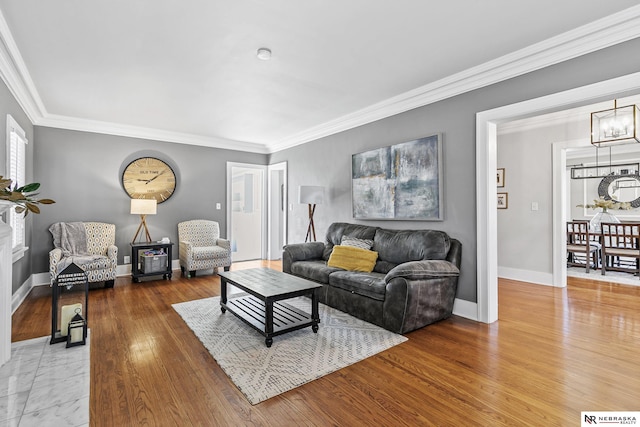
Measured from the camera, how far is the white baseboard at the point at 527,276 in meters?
4.69

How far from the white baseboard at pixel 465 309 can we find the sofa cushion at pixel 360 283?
35.8 inches

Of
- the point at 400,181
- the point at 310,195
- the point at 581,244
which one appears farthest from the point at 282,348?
the point at 581,244

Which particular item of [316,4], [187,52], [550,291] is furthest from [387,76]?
[550,291]

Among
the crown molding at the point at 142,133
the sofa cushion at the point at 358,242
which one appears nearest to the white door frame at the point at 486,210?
the sofa cushion at the point at 358,242

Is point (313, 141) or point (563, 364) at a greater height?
point (313, 141)

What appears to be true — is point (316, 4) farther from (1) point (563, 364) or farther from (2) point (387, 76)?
(1) point (563, 364)

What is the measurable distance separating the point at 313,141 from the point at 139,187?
309cm

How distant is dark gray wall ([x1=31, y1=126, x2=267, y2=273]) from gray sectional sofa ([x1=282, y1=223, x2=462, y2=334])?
2.74 m

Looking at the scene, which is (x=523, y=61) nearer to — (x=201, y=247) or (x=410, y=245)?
(x=410, y=245)

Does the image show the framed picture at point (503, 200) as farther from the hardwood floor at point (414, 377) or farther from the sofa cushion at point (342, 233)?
the sofa cushion at point (342, 233)

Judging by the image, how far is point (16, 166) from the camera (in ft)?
11.9

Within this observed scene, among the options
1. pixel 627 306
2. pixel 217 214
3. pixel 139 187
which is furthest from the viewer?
pixel 217 214

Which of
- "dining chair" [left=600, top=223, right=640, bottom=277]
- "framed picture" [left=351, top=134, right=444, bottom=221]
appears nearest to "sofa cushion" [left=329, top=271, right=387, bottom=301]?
"framed picture" [left=351, top=134, right=444, bottom=221]

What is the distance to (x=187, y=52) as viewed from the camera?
276cm
